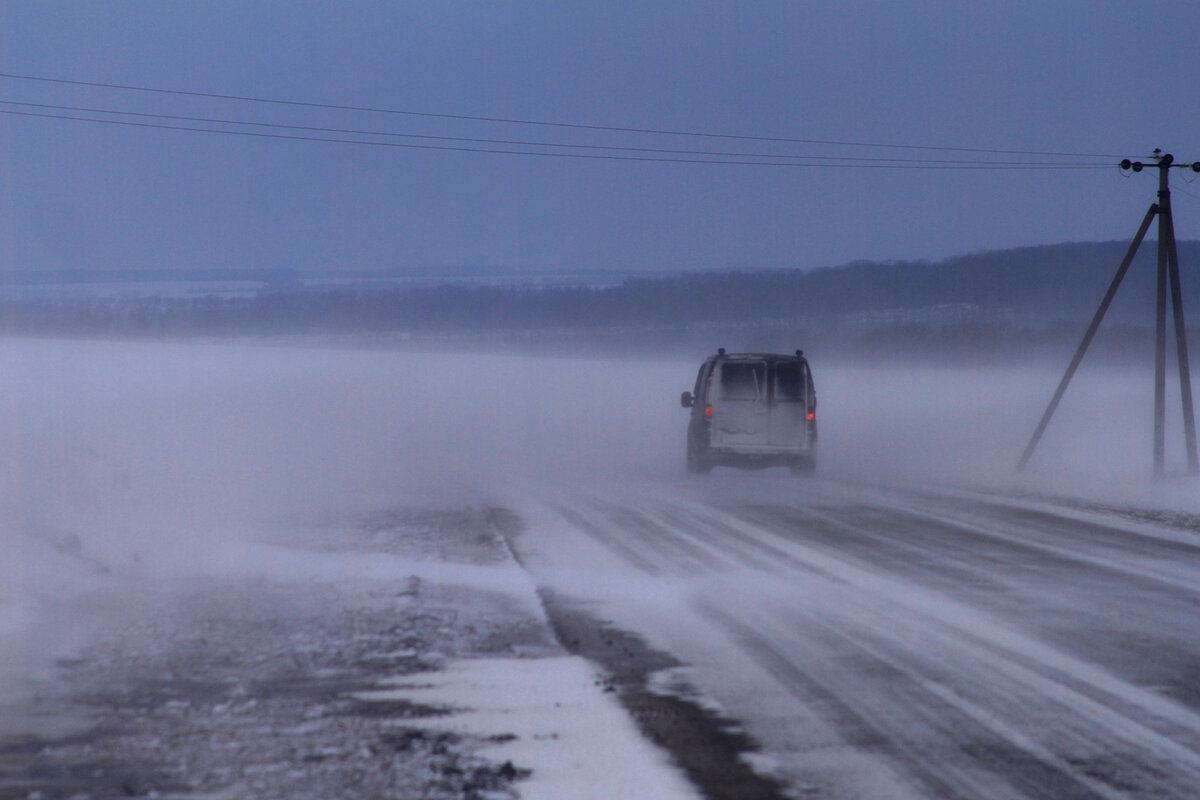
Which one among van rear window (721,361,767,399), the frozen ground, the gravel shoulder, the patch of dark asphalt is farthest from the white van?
the patch of dark asphalt

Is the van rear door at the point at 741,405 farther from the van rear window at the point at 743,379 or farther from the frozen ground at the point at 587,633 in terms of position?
the frozen ground at the point at 587,633

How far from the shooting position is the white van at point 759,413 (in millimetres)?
22156

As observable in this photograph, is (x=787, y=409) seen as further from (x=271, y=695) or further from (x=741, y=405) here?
(x=271, y=695)

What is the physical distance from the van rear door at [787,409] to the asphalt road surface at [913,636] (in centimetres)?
643

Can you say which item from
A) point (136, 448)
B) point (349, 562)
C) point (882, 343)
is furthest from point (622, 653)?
point (882, 343)

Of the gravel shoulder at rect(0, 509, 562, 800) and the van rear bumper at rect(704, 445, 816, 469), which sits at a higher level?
the van rear bumper at rect(704, 445, 816, 469)

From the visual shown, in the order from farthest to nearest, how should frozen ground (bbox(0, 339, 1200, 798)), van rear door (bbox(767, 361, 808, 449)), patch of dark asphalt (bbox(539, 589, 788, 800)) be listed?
van rear door (bbox(767, 361, 808, 449)) → frozen ground (bbox(0, 339, 1200, 798)) → patch of dark asphalt (bbox(539, 589, 788, 800))

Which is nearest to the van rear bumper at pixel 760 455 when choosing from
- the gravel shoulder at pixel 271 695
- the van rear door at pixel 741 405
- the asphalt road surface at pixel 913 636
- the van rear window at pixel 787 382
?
the van rear door at pixel 741 405

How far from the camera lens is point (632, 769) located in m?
5.14

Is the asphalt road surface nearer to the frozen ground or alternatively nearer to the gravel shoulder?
the frozen ground

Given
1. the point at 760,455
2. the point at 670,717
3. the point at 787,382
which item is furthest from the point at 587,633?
the point at 787,382

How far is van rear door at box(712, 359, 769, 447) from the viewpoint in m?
22.2

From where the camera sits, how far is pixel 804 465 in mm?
22344

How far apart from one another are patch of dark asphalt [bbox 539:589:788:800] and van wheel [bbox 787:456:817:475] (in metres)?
14.0
